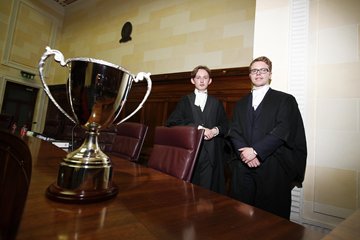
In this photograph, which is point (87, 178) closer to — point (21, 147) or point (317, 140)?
point (21, 147)

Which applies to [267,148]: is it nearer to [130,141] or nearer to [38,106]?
[130,141]

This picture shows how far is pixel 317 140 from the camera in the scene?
68.5 inches

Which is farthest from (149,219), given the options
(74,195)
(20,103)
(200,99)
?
(20,103)

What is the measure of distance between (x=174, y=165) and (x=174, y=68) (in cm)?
316

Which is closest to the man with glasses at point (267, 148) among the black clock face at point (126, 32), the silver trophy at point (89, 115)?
the silver trophy at point (89, 115)

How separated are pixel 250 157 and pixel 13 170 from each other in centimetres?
136

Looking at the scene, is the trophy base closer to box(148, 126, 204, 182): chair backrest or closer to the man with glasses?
box(148, 126, 204, 182): chair backrest

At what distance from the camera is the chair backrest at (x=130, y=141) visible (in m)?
1.94

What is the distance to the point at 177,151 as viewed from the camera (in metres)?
1.32

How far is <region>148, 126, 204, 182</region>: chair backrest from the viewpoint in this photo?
3.99 feet

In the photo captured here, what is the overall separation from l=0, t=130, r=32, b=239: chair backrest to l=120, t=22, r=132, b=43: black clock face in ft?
16.0

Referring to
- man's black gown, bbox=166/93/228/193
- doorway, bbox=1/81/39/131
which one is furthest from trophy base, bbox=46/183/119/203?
doorway, bbox=1/81/39/131

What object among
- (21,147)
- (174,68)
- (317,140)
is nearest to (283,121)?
(317,140)

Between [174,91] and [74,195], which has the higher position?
[174,91]
